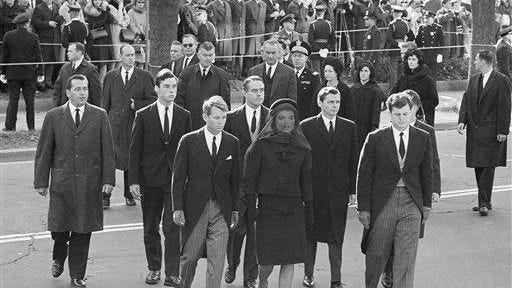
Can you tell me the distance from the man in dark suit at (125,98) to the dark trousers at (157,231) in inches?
127

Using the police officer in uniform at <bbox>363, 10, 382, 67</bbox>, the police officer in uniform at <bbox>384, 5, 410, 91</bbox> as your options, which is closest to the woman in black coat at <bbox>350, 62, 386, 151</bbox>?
the police officer in uniform at <bbox>363, 10, 382, 67</bbox>

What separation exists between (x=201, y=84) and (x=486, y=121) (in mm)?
3503

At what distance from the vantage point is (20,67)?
1958cm

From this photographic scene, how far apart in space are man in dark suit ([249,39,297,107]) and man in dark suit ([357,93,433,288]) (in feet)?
12.7

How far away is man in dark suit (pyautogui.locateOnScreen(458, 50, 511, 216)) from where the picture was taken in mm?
14336

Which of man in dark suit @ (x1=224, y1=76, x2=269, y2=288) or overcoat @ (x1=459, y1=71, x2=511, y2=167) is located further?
overcoat @ (x1=459, y1=71, x2=511, y2=167)

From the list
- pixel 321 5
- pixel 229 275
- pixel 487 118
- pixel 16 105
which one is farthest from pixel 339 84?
pixel 321 5

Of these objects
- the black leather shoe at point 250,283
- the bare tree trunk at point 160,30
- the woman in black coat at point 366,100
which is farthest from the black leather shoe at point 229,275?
the bare tree trunk at point 160,30

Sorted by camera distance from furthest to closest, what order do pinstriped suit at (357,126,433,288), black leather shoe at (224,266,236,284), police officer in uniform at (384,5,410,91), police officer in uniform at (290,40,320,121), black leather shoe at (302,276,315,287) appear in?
1. police officer in uniform at (384,5,410,91)
2. police officer in uniform at (290,40,320,121)
3. black leather shoe at (224,266,236,284)
4. black leather shoe at (302,276,315,287)
5. pinstriped suit at (357,126,433,288)

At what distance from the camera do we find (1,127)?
65.6ft

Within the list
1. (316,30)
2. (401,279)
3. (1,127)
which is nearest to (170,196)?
(401,279)

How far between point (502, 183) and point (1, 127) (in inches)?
335

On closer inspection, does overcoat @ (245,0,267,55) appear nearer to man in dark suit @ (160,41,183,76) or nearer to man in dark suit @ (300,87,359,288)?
man in dark suit @ (160,41,183,76)

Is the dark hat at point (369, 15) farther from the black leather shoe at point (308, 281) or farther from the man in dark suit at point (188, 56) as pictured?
the black leather shoe at point (308, 281)
